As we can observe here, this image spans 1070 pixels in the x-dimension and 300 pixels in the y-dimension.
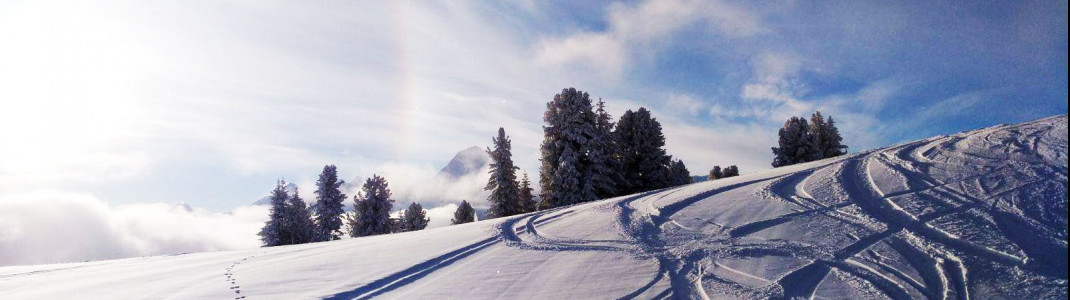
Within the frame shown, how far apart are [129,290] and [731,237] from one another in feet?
34.7

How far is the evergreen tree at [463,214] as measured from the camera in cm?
4075

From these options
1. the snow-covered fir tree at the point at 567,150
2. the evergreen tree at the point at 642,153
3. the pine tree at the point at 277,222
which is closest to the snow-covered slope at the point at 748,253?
the snow-covered fir tree at the point at 567,150

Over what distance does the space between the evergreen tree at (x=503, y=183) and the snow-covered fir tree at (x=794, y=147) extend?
26.8 metres

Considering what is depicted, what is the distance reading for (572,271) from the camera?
296 inches

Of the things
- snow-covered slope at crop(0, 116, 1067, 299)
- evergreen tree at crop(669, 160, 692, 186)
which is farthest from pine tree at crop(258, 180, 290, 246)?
evergreen tree at crop(669, 160, 692, 186)

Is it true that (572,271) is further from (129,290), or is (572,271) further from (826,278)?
(129,290)

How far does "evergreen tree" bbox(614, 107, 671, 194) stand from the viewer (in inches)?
1350

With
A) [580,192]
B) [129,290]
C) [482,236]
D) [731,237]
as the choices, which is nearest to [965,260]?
[731,237]

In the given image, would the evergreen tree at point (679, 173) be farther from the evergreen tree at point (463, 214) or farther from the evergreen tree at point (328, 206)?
the evergreen tree at point (328, 206)

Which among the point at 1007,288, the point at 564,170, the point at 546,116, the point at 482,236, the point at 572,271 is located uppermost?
the point at 546,116

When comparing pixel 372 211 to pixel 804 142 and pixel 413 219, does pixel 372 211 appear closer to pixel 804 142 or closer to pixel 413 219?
pixel 413 219

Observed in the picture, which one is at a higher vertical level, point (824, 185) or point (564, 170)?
point (564, 170)

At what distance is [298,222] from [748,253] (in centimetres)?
3790

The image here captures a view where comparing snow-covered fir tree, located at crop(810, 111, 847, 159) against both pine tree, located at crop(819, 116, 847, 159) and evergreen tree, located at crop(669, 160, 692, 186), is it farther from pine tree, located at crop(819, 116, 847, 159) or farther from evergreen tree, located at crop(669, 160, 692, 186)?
evergreen tree, located at crop(669, 160, 692, 186)
